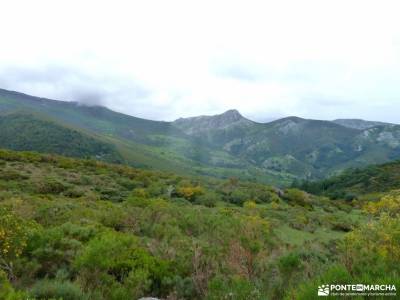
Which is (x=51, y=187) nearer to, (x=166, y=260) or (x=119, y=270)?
(x=166, y=260)

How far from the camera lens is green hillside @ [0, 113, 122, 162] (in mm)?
155000

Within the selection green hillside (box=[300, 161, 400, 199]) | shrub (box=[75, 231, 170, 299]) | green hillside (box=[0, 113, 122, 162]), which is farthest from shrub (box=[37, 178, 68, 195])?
green hillside (box=[0, 113, 122, 162])

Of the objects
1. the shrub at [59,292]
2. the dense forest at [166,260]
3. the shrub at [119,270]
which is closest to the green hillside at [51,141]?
the dense forest at [166,260]

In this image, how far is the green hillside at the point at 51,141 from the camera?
509 ft

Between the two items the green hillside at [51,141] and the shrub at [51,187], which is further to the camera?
the green hillside at [51,141]

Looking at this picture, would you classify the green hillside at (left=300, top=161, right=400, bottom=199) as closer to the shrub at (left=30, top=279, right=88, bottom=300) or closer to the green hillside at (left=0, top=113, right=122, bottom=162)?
the shrub at (left=30, top=279, right=88, bottom=300)

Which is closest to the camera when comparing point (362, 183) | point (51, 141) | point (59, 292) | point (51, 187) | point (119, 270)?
point (59, 292)

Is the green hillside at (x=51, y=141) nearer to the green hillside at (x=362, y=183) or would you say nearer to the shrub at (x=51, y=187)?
the green hillside at (x=362, y=183)

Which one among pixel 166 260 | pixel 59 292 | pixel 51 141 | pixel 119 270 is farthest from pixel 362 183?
pixel 51 141

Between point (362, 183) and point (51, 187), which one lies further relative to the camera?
point (362, 183)

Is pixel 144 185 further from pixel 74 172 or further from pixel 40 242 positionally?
pixel 40 242

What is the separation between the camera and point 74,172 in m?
35.5

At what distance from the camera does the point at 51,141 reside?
527 ft

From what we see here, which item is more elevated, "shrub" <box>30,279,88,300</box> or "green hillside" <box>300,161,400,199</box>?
"shrub" <box>30,279,88,300</box>
